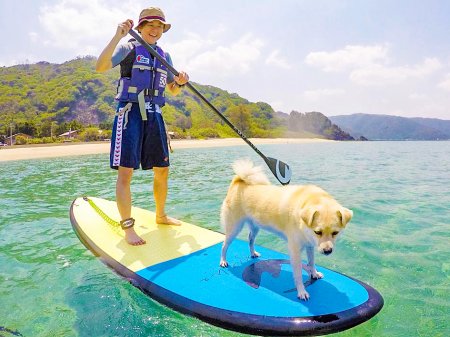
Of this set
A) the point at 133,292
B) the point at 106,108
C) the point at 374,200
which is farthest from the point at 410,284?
the point at 106,108

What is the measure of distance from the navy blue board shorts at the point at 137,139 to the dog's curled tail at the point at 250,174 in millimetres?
1526

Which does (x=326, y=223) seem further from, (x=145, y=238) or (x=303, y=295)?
(x=145, y=238)

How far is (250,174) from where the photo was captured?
13.8 feet

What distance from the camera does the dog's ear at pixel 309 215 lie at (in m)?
3.05

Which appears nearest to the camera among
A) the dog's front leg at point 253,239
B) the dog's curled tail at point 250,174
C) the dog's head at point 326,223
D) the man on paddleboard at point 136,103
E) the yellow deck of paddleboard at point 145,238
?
the dog's head at point 326,223

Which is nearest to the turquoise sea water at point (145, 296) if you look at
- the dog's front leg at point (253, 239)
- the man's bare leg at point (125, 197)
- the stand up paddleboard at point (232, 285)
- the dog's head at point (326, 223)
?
the stand up paddleboard at point (232, 285)

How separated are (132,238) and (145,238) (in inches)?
9.5

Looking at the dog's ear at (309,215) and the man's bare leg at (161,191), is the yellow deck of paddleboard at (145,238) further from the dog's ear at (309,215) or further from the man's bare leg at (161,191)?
the dog's ear at (309,215)

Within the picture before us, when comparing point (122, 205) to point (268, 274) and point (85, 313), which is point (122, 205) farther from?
point (268, 274)

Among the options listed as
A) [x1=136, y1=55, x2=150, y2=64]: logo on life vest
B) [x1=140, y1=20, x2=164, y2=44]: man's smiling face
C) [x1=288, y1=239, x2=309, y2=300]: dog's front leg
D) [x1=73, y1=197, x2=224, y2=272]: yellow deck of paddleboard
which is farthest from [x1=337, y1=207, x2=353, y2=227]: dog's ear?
[x1=140, y1=20, x2=164, y2=44]: man's smiling face

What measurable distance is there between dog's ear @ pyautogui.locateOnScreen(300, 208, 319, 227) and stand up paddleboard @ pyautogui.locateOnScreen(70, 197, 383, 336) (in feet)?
2.80

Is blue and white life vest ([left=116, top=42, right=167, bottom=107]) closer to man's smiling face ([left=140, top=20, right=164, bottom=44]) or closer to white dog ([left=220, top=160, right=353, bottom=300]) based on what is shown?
man's smiling face ([left=140, top=20, right=164, bottom=44])

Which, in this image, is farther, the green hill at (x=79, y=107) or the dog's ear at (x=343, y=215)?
the green hill at (x=79, y=107)

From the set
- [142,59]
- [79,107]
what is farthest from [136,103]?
[79,107]
